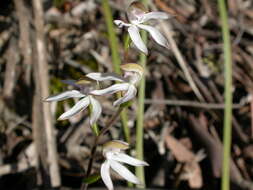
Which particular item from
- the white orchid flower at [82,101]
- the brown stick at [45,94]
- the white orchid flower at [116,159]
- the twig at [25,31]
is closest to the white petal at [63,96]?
the white orchid flower at [82,101]

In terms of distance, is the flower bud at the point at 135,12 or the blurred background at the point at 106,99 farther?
the blurred background at the point at 106,99

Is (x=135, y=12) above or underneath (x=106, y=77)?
above

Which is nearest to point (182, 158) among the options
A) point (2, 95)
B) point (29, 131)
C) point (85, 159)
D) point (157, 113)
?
point (157, 113)

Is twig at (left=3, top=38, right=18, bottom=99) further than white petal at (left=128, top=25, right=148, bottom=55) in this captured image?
Yes

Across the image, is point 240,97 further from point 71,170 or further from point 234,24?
point 71,170

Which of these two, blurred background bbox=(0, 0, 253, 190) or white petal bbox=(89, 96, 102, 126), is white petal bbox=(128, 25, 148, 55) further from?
blurred background bbox=(0, 0, 253, 190)

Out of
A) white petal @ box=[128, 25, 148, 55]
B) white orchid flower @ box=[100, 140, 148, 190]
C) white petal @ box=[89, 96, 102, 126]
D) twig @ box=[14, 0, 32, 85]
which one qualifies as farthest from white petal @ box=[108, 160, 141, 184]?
twig @ box=[14, 0, 32, 85]

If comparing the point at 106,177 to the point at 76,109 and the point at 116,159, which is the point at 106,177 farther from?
the point at 76,109

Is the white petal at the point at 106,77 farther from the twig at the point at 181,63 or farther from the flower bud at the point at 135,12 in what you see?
the twig at the point at 181,63

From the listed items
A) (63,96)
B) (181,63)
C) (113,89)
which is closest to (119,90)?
(113,89)
